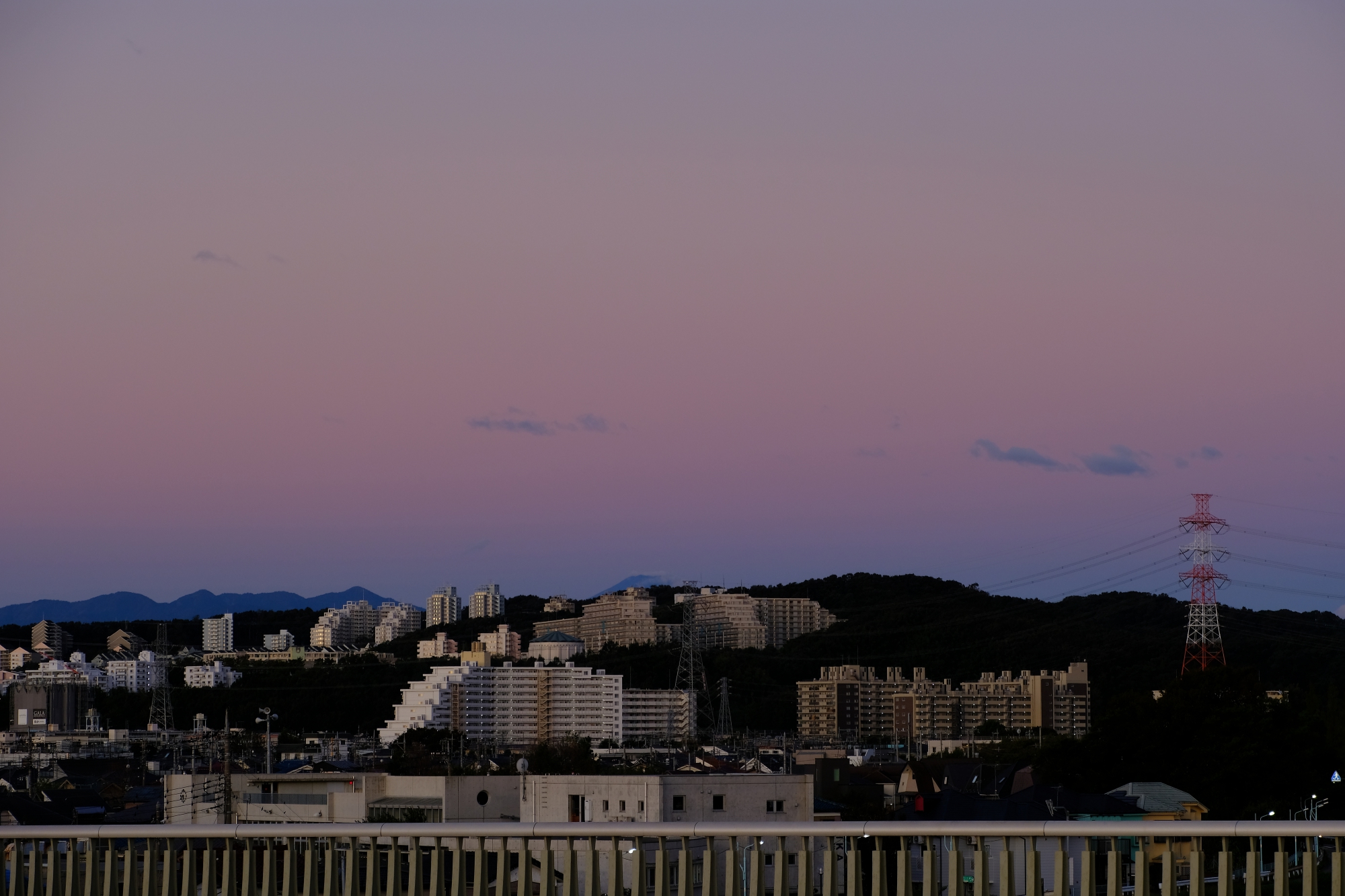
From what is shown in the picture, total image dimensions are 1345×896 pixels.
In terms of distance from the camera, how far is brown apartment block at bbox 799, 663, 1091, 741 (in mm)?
79562

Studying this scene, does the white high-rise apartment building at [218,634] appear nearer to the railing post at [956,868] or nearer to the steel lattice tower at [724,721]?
the steel lattice tower at [724,721]

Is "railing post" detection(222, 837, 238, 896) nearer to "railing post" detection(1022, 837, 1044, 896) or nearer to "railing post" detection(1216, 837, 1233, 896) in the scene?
"railing post" detection(1022, 837, 1044, 896)

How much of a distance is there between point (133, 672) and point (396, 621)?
38.6m

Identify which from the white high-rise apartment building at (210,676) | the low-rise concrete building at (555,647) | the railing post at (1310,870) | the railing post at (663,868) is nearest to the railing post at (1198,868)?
the railing post at (1310,870)

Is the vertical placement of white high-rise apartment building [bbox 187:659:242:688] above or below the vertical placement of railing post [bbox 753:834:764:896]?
below

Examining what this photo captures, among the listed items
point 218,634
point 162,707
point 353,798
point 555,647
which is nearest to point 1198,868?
point 353,798

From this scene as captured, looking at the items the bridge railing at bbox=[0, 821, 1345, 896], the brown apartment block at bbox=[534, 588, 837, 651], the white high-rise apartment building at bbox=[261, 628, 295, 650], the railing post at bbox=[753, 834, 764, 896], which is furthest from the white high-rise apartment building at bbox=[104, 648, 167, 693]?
the bridge railing at bbox=[0, 821, 1345, 896]

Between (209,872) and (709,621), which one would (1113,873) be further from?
(709,621)

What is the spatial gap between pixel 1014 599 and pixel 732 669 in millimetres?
14896

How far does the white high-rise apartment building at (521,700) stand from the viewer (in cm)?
9469

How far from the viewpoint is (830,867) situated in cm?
459

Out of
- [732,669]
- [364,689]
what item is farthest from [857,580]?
[364,689]

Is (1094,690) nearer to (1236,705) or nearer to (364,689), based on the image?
(364,689)

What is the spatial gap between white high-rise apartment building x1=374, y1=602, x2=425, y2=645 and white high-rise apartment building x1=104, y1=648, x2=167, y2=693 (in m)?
24.8
